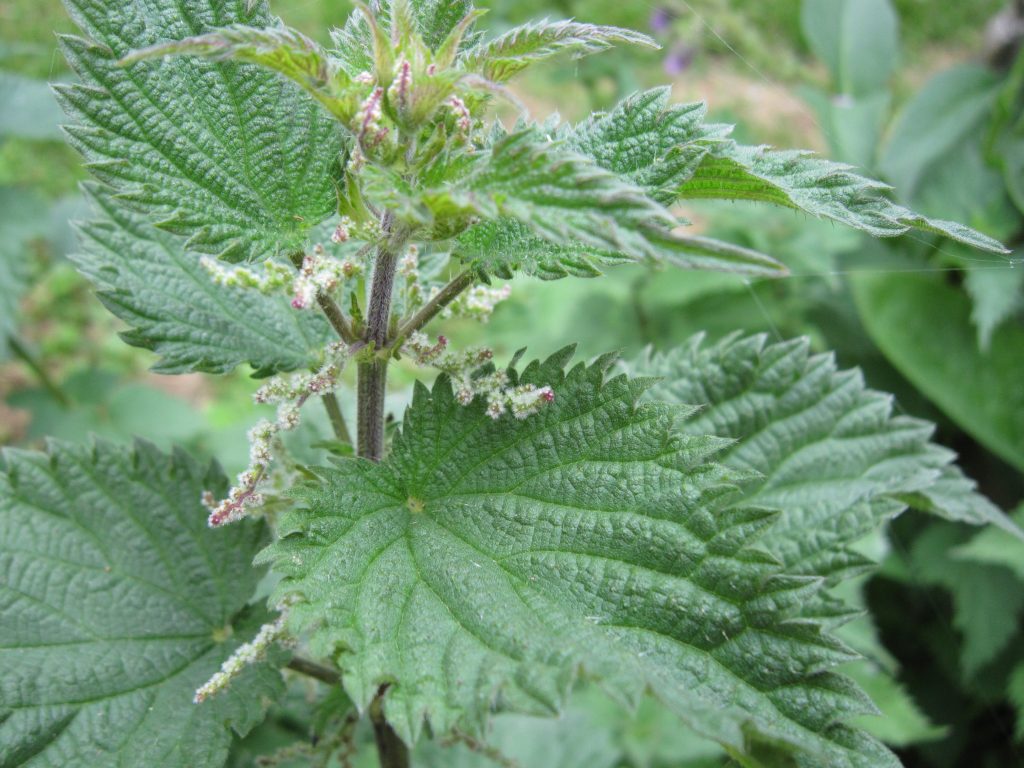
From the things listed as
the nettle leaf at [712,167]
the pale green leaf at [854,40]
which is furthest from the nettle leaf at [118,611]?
the pale green leaf at [854,40]

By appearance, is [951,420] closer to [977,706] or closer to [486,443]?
[977,706]

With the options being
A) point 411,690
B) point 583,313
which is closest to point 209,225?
point 411,690

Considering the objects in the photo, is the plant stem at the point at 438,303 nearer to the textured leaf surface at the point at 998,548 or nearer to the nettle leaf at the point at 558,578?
the nettle leaf at the point at 558,578

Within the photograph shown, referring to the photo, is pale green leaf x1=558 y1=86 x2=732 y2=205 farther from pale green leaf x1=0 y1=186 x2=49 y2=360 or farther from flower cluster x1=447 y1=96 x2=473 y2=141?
pale green leaf x1=0 y1=186 x2=49 y2=360

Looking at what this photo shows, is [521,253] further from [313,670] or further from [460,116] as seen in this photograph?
[313,670]

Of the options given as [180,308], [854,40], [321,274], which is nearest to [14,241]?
[180,308]
